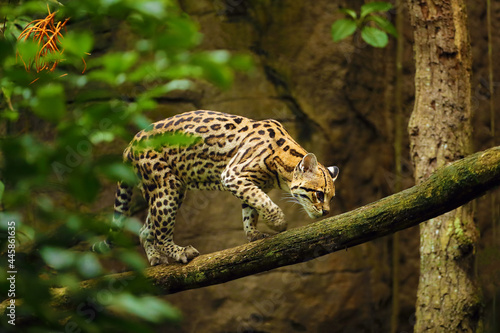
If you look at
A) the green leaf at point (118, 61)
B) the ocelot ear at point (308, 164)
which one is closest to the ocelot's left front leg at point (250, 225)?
the ocelot ear at point (308, 164)

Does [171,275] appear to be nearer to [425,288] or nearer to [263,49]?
[425,288]

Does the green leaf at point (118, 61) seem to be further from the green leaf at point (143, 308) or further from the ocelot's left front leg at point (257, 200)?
the ocelot's left front leg at point (257, 200)

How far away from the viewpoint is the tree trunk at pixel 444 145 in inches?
164

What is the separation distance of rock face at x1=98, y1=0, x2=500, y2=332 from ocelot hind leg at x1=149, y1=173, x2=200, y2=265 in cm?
205

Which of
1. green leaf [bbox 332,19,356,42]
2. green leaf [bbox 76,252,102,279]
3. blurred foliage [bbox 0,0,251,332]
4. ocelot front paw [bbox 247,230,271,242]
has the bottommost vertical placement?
ocelot front paw [bbox 247,230,271,242]

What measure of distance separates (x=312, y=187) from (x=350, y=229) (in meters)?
0.38


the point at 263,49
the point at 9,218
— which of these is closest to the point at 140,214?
the point at 263,49

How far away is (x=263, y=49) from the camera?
593 centimetres

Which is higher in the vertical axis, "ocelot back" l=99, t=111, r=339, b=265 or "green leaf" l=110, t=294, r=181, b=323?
"green leaf" l=110, t=294, r=181, b=323

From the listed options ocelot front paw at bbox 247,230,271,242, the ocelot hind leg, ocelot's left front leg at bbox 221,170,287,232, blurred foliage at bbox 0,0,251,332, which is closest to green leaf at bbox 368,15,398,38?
ocelot's left front leg at bbox 221,170,287,232

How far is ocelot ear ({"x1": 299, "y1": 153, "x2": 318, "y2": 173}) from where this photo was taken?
11.2 feet

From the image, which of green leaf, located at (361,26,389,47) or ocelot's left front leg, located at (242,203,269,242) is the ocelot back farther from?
green leaf, located at (361,26,389,47)

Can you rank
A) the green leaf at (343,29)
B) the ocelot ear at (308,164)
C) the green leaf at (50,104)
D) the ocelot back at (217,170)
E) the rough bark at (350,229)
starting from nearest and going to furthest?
the green leaf at (50,104) → the rough bark at (350,229) → the ocelot ear at (308,164) → the ocelot back at (217,170) → the green leaf at (343,29)

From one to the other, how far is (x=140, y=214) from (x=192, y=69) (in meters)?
4.84
